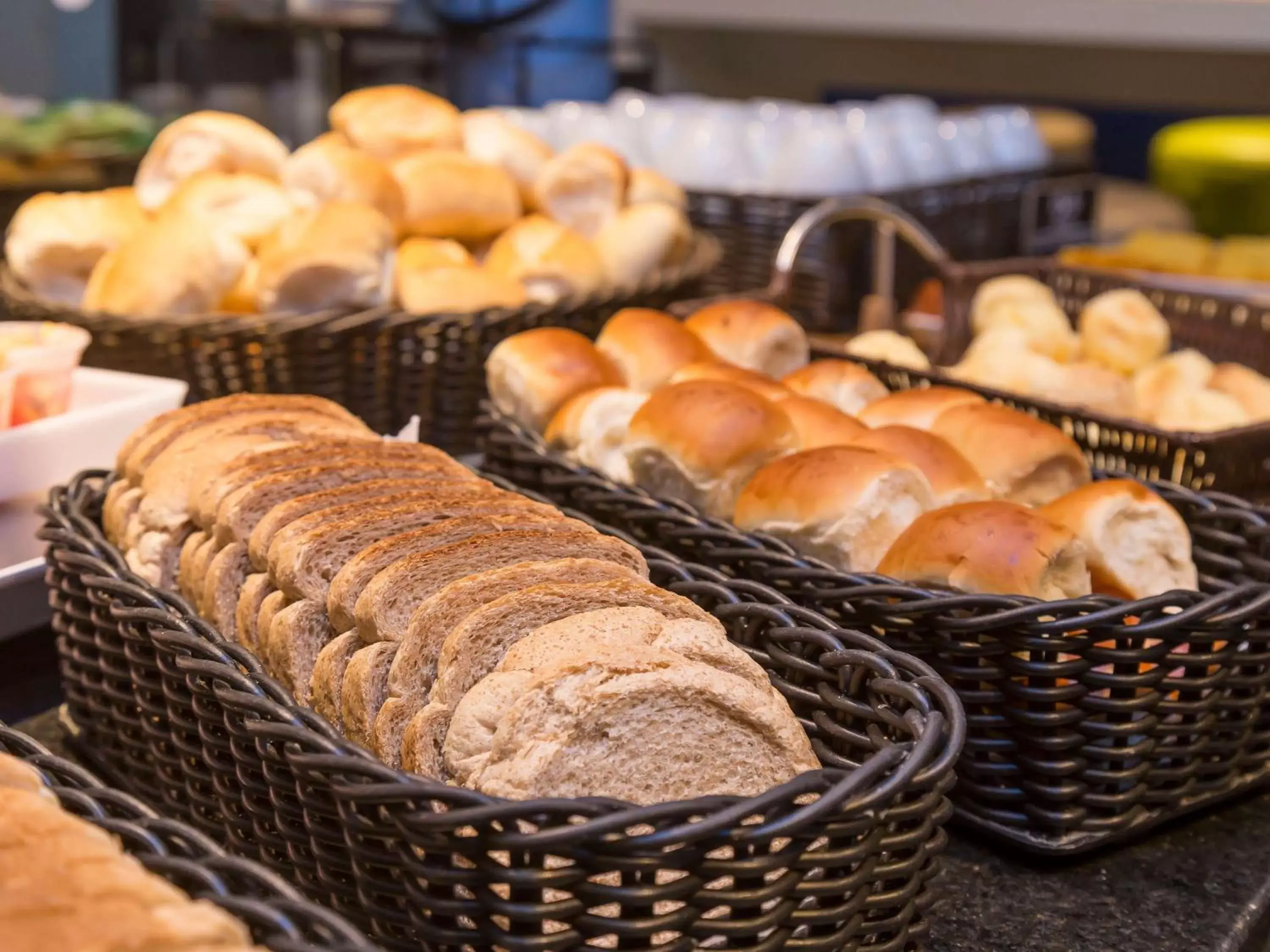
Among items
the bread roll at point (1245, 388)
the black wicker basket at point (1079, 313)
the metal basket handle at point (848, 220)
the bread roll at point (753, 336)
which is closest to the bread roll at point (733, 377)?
the bread roll at point (753, 336)

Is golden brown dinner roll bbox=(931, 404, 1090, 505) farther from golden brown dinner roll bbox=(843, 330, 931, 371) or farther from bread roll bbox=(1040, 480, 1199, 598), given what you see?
golden brown dinner roll bbox=(843, 330, 931, 371)

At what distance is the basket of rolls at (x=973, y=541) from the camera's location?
40.1 inches

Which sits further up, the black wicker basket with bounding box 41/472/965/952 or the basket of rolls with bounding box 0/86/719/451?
the basket of rolls with bounding box 0/86/719/451

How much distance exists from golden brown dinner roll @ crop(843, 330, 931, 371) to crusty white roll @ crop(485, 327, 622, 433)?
0.44 meters

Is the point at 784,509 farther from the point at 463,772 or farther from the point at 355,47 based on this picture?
the point at 355,47

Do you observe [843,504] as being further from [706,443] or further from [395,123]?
[395,123]

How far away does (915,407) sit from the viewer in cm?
146

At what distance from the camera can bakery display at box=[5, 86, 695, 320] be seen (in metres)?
1.79

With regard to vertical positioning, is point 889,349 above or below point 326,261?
below

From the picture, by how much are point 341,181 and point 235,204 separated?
0.15 metres

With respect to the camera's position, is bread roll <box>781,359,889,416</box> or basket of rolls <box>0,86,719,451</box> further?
basket of rolls <box>0,86,719,451</box>

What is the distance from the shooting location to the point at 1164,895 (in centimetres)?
102

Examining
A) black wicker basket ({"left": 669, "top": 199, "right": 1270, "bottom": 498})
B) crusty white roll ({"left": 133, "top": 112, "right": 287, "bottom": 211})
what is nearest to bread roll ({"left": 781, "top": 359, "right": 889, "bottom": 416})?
black wicker basket ({"left": 669, "top": 199, "right": 1270, "bottom": 498})

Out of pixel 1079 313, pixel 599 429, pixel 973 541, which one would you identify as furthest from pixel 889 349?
pixel 973 541
